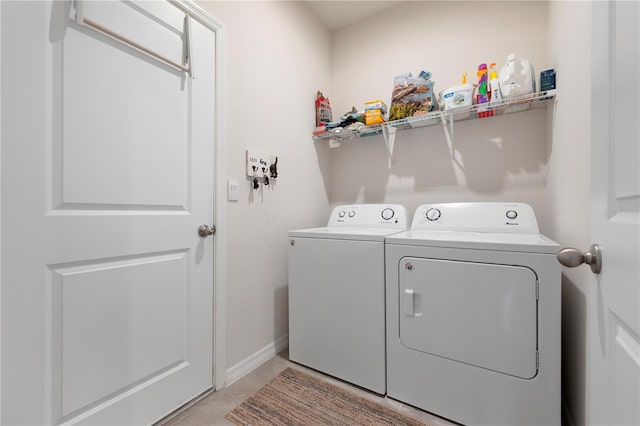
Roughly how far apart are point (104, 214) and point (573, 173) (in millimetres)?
1982

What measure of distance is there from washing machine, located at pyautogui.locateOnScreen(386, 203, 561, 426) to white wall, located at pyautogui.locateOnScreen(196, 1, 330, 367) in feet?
2.82

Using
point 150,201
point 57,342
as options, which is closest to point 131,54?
point 150,201

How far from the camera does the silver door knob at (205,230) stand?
4.76 ft

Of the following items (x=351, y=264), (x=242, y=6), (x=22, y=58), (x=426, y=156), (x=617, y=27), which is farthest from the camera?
(x=426, y=156)

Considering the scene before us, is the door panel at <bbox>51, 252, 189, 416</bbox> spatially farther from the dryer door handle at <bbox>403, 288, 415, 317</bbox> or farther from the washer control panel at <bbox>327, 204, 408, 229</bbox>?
the washer control panel at <bbox>327, 204, 408, 229</bbox>

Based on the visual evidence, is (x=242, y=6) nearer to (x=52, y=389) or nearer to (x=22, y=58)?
(x=22, y=58)

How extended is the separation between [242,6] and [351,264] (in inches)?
68.2

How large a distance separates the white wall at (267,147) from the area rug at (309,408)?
0.98 ft

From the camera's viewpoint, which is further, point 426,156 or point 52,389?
point 426,156

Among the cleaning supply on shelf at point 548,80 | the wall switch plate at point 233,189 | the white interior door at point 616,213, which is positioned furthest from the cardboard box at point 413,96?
the white interior door at point 616,213

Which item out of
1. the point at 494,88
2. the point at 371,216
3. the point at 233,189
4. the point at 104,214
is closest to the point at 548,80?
the point at 494,88

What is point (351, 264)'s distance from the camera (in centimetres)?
158

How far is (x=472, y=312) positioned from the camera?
124cm

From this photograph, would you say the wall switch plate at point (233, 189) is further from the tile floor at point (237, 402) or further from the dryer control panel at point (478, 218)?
the dryer control panel at point (478, 218)
